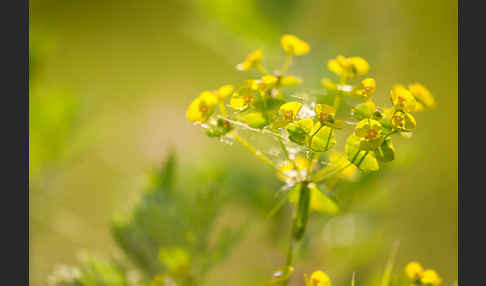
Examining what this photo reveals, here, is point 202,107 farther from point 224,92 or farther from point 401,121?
point 401,121

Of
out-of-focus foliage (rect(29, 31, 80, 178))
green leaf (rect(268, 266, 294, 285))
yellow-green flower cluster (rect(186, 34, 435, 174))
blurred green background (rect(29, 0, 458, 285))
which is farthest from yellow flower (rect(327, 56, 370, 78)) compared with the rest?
out-of-focus foliage (rect(29, 31, 80, 178))

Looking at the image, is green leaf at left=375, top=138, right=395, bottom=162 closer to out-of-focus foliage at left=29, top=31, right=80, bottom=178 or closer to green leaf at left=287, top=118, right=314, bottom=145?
green leaf at left=287, top=118, right=314, bottom=145

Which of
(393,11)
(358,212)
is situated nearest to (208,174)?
(358,212)

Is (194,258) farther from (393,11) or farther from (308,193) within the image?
(393,11)

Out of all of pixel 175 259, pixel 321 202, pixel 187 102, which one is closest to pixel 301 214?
pixel 321 202

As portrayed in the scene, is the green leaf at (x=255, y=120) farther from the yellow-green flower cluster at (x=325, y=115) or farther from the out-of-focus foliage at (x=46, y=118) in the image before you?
the out-of-focus foliage at (x=46, y=118)

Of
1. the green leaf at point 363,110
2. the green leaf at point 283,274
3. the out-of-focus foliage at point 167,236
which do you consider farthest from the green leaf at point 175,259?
the green leaf at point 363,110
